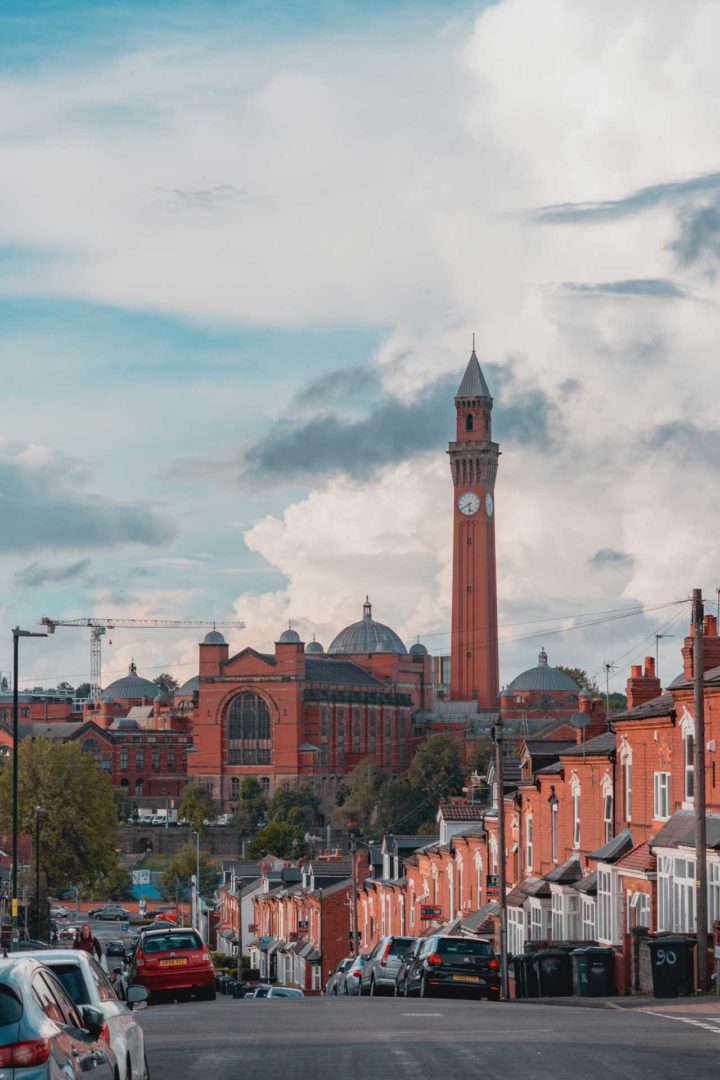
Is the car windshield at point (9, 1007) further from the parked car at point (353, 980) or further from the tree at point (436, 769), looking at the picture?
the tree at point (436, 769)

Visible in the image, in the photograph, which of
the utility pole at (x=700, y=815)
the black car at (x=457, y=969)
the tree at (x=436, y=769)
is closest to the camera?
the utility pole at (x=700, y=815)

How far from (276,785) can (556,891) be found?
421 feet

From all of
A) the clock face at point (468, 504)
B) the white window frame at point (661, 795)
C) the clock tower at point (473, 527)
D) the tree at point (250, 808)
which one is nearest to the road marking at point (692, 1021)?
the white window frame at point (661, 795)

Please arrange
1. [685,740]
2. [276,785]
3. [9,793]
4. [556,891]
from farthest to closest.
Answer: [276,785] < [9,793] < [556,891] < [685,740]

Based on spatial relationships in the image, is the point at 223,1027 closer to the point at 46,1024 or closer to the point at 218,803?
the point at 46,1024

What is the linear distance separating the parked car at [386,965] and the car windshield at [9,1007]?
93.7ft

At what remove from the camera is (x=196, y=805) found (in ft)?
562

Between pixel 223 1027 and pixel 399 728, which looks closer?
pixel 223 1027

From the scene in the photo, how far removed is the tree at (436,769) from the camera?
154000 millimetres

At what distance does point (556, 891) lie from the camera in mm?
49625

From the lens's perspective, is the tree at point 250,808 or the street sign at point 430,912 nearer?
the street sign at point 430,912

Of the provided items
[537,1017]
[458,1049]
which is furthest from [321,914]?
[458,1049]

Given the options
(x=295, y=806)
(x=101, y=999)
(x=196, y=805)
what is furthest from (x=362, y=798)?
(x=101, y=999)

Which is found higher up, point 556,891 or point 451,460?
point 451,460
